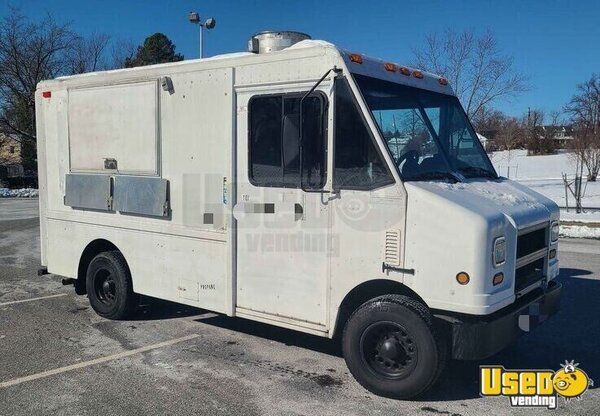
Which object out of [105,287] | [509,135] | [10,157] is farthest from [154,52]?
[509,135]

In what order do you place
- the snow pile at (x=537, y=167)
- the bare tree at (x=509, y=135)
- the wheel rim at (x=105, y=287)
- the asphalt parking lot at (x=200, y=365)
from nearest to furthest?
the asphalt parking lot at (x=200, y=365), the wheel rim at (x=105, y=287), the snow pile at (x=537, y=167), the bare tree at (x=509, y=135)

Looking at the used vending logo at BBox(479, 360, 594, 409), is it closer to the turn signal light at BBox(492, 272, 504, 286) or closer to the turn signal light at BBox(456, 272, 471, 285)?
the turn signal light at BBox(492, 272, 504, 286)

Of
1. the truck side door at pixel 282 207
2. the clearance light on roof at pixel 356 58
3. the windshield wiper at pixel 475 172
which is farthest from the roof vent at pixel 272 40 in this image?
the windshield wiper at pixel 475 172

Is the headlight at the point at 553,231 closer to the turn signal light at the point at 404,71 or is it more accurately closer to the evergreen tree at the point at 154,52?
the turn signal light at the point at 404,71

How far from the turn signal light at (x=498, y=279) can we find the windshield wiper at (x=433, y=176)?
2.99 ft

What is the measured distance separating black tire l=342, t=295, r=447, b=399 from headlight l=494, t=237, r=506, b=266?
2.10 ft

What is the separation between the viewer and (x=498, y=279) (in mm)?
3980

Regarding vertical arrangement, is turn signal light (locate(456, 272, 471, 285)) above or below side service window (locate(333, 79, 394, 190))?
below

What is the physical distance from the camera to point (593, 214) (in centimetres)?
1734

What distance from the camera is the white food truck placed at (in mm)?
4059

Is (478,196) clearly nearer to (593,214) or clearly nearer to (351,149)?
(351,149)

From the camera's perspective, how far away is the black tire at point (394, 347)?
160 inches

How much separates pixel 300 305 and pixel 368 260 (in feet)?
2.71

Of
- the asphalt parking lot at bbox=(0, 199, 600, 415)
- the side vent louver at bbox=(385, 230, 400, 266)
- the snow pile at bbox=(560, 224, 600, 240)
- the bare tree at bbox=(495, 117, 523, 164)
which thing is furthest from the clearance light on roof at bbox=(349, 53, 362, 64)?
the bare tree at bbox=(495, 117, 523, 164)
